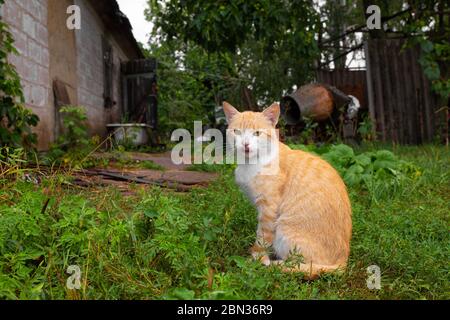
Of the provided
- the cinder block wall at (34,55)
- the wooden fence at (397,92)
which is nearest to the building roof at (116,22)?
the cinder block wall at (34,55)

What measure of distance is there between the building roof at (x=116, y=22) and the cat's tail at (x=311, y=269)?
819cm

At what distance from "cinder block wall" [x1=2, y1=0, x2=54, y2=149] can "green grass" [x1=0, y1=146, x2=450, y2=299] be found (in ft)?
10.8

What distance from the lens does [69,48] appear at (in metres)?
7.75

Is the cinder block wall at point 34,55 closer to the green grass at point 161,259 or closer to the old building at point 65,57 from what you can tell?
the old building at point 65,57

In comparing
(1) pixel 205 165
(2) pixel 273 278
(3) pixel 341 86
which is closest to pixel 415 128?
(3) pixel 341 86

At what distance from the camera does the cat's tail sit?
2.31 m

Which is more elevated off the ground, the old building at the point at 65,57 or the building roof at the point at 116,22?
the building roof at the point at 116,22

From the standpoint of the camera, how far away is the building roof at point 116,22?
9328mm

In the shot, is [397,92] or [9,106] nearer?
[9,106]

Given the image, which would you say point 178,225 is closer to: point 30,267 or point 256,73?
point 30,267

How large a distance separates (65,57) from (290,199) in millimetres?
6080

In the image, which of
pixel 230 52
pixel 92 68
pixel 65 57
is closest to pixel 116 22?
pixel 92 68

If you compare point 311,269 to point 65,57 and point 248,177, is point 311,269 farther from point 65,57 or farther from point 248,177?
point 65,57

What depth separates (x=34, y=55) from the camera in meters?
6.11
